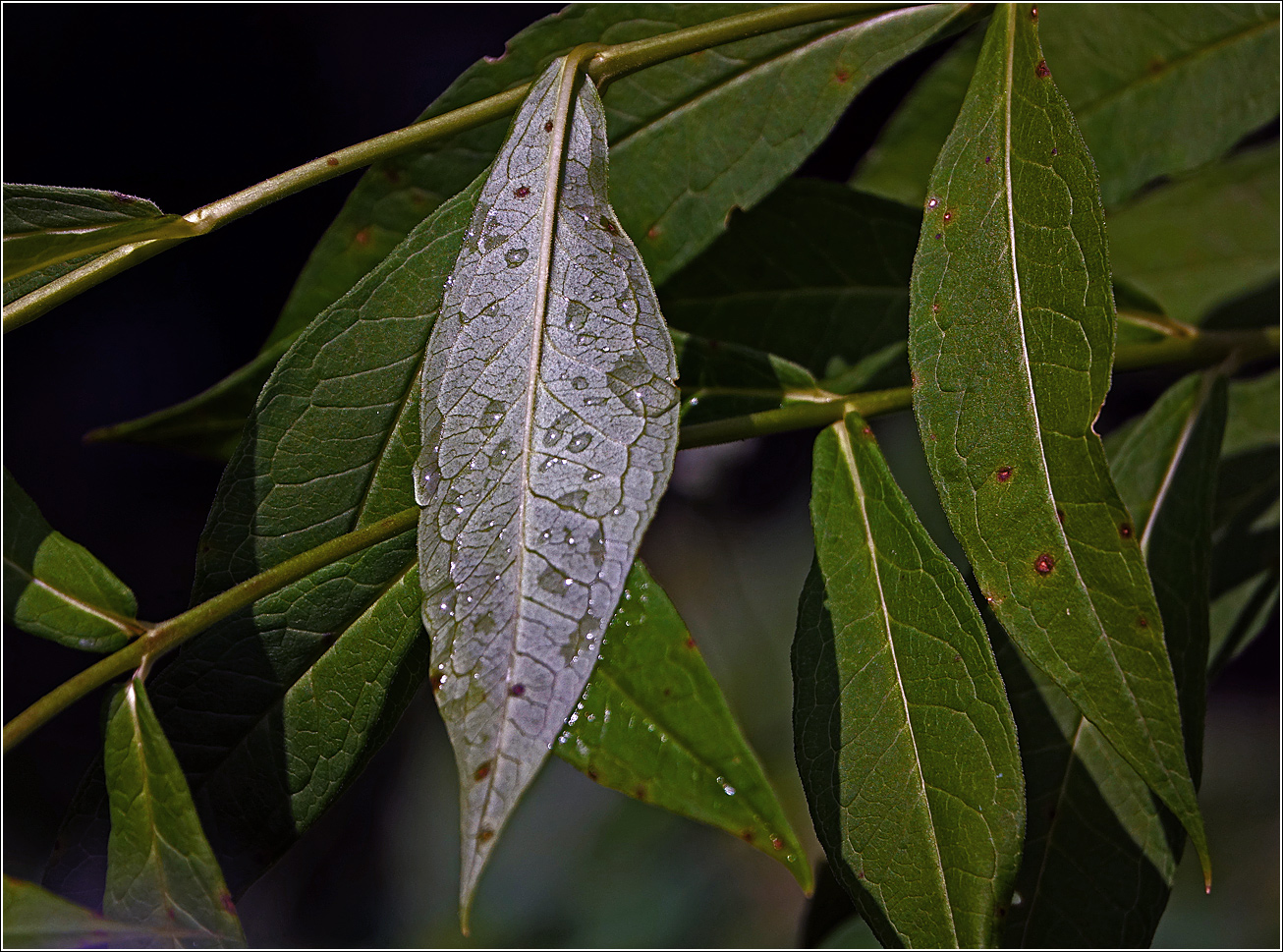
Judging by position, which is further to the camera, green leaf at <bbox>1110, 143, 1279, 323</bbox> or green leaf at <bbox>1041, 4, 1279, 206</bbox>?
green leaf at <bbox>1110, 143, 1279, 323</bbox>

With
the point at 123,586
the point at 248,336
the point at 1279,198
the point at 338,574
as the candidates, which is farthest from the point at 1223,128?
the point at 248,336

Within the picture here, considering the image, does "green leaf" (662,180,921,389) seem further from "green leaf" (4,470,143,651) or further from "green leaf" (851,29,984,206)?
"green leaf" (4,470,143,651)

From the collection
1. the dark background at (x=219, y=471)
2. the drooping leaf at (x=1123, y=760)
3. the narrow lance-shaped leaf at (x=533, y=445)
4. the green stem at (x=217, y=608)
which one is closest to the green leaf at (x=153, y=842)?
the green stem at (x=217, y=608)

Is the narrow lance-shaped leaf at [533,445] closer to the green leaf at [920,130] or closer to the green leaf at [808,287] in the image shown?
the green leaf at [808,287]

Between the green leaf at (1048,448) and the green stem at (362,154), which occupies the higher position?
the green stem at (362,154)

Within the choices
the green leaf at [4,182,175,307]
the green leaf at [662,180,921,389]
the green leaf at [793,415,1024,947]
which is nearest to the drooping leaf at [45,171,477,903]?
the green leaf at [4,182,175,307]

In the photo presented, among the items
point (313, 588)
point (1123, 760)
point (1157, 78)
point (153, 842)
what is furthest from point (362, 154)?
point (1157, 78)

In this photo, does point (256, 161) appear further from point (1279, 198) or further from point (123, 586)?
point (1279, 198)

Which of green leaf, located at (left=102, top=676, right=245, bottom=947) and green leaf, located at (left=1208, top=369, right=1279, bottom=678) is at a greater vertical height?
green leaf, located at (left=102, top=676, right=245, bottom=947)
